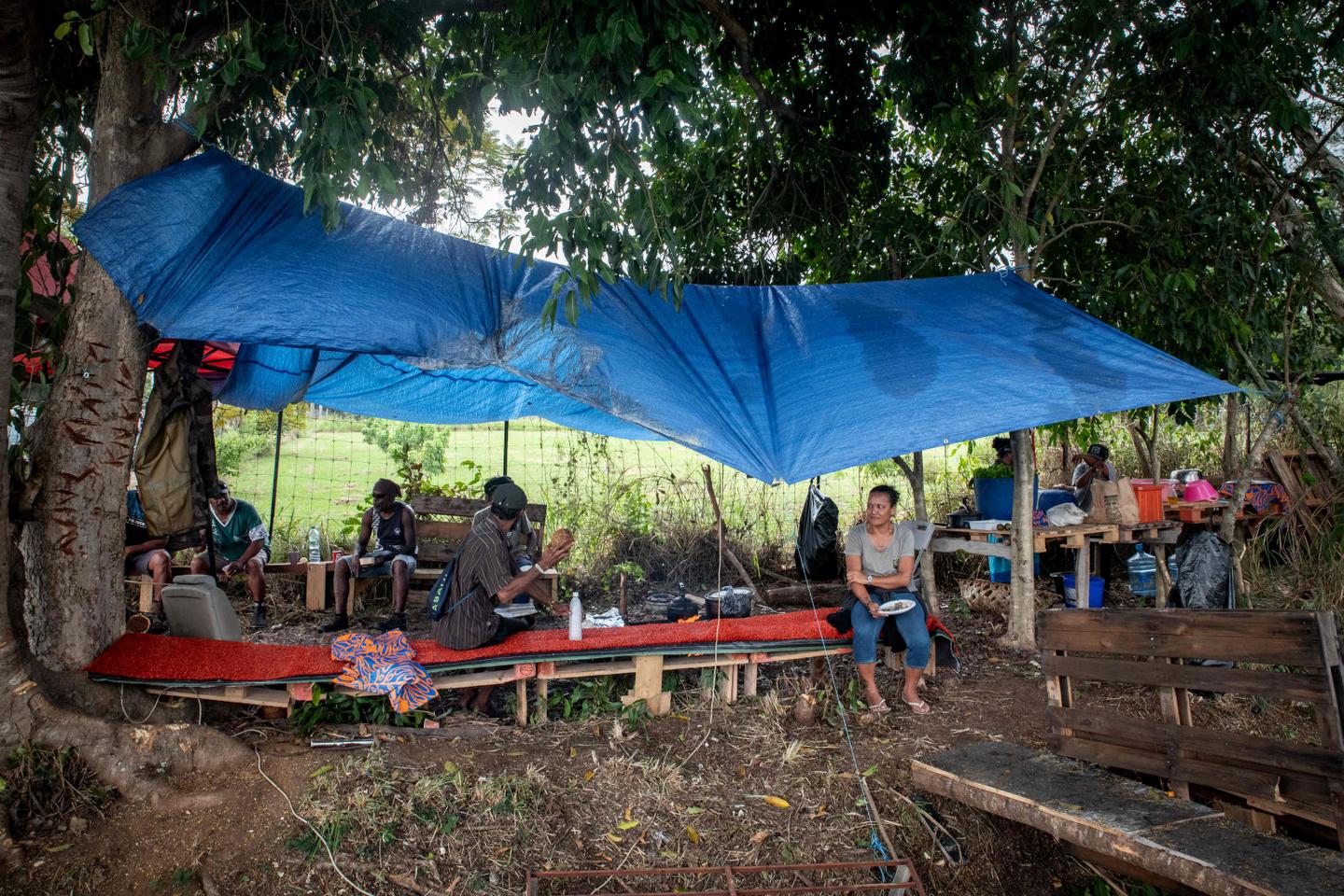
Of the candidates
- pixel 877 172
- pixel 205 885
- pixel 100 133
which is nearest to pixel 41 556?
pixel 205 885

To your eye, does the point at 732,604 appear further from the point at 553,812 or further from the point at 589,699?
the point at 553,812

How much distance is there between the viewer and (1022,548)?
18.5 ft

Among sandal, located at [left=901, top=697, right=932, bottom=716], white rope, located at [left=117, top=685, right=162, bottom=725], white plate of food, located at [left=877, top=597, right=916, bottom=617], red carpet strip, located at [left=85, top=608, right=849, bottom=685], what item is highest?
white plate of food, located at [left=877, top=597, right=916, bottom=617]

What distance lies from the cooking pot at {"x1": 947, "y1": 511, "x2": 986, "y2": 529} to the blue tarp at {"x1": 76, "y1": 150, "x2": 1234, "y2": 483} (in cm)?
189

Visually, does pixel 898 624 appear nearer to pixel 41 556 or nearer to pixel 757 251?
pixel 757 251

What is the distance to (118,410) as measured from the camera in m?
3.79

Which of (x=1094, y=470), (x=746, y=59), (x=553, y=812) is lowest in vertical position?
(x=553, y=812)

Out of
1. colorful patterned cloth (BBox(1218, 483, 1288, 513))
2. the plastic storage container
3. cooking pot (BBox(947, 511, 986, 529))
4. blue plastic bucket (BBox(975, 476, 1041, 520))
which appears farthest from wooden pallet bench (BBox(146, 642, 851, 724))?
colorful patterned cloth (BBox(1218, 483, 1288, 513))

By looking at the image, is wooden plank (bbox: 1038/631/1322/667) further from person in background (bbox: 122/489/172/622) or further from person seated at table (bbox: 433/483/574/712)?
person in background (bbox: 122/489/172/622)

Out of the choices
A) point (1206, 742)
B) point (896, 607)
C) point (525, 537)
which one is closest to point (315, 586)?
point (525, 537)

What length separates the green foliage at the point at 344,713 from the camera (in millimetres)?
4035

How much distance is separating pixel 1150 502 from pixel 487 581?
5012 millimetres

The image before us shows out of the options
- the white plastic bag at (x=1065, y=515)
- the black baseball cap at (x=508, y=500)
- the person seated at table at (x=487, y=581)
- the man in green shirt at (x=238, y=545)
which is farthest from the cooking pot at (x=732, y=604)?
the man in green shirt at (x=238, y=545)

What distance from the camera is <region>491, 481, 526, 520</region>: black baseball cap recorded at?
4.41 m
